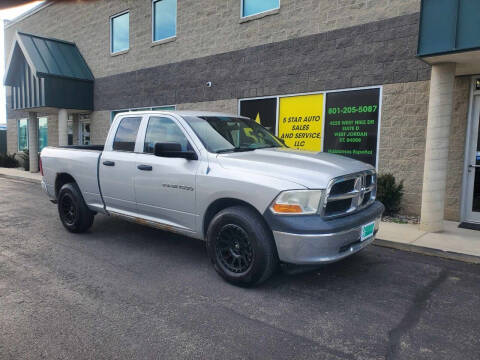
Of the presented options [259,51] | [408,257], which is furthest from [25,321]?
[259,51]

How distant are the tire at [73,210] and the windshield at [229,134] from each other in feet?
8.08

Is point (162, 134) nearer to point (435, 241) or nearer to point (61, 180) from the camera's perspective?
point (61, 180)

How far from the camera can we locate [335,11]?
885cm

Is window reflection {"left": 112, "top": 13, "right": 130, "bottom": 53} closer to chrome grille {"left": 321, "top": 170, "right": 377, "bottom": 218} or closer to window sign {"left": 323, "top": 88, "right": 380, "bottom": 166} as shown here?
window sign {"left": 323, "top": 88, "right": 380, "bottom": 166}

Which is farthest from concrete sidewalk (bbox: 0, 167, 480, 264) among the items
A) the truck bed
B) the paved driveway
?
the truck bed

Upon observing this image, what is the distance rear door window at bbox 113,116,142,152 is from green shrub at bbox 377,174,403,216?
498 cm

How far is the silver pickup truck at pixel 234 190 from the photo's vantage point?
12.1 feet

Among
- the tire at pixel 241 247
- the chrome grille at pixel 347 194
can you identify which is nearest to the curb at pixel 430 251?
the chrome grille at pixel 347 194

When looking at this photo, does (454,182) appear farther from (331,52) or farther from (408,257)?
(331,52)

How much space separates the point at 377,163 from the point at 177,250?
5043 millimetres

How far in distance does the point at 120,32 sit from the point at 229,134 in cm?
1241

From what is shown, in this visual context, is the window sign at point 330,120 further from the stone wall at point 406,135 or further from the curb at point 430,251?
the curb at point 430,251

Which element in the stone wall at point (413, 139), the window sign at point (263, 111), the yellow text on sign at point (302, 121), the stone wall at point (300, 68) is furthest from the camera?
the window sign at point (263, 111)

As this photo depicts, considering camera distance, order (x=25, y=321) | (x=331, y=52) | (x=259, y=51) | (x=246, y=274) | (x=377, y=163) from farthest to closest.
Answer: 1. (x=259, y=51)
2. (x=331, y=52)
3. (x=377, y=163)
4. (x=246, y=274)
5. (x=25, y=321)
